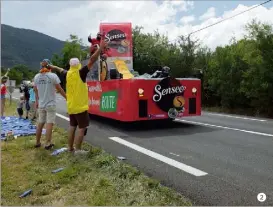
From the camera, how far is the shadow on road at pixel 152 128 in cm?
962

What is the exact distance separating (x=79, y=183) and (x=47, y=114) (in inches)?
120

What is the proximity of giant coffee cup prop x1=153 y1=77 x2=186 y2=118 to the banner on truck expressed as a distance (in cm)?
311

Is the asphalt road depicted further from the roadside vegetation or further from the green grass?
the roadside vegetation

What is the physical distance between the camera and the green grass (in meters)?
4.41

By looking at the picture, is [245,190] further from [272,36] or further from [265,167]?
[272,36]

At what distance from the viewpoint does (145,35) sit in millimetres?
40750

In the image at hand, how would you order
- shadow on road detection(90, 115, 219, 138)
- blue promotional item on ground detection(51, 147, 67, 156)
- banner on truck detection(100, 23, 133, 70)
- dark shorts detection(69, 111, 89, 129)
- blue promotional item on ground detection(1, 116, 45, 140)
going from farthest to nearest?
banner on truck detection(100, 23, 133, 70) < shadow on road detection(90, 115, 219, 138) < blue promotional item on ground detection(1, 116, 45, 140) < blue promotional item on ground detection(51, 147, 67, 156) < dark shorts detection(69, 111, 89, 129)

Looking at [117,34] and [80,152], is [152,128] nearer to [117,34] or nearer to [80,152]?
[80,152]

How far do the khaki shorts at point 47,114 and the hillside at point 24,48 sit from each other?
143580 millimetres

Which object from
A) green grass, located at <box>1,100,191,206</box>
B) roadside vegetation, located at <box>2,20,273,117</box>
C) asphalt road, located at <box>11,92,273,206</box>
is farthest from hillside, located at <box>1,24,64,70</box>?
green grass, located at <box>1,100,191,206</box>

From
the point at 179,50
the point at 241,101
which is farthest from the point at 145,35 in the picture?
the point at 241,101

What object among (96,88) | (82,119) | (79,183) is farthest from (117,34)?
(79,183)

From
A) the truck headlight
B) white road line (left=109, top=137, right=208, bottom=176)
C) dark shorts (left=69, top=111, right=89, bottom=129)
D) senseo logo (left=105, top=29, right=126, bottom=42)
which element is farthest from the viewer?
senseo logo (left=105, top=29, right=126, bottom=42)

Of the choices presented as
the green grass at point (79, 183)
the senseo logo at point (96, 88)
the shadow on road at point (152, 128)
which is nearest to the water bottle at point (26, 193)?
the green grass at point (79, 183)
